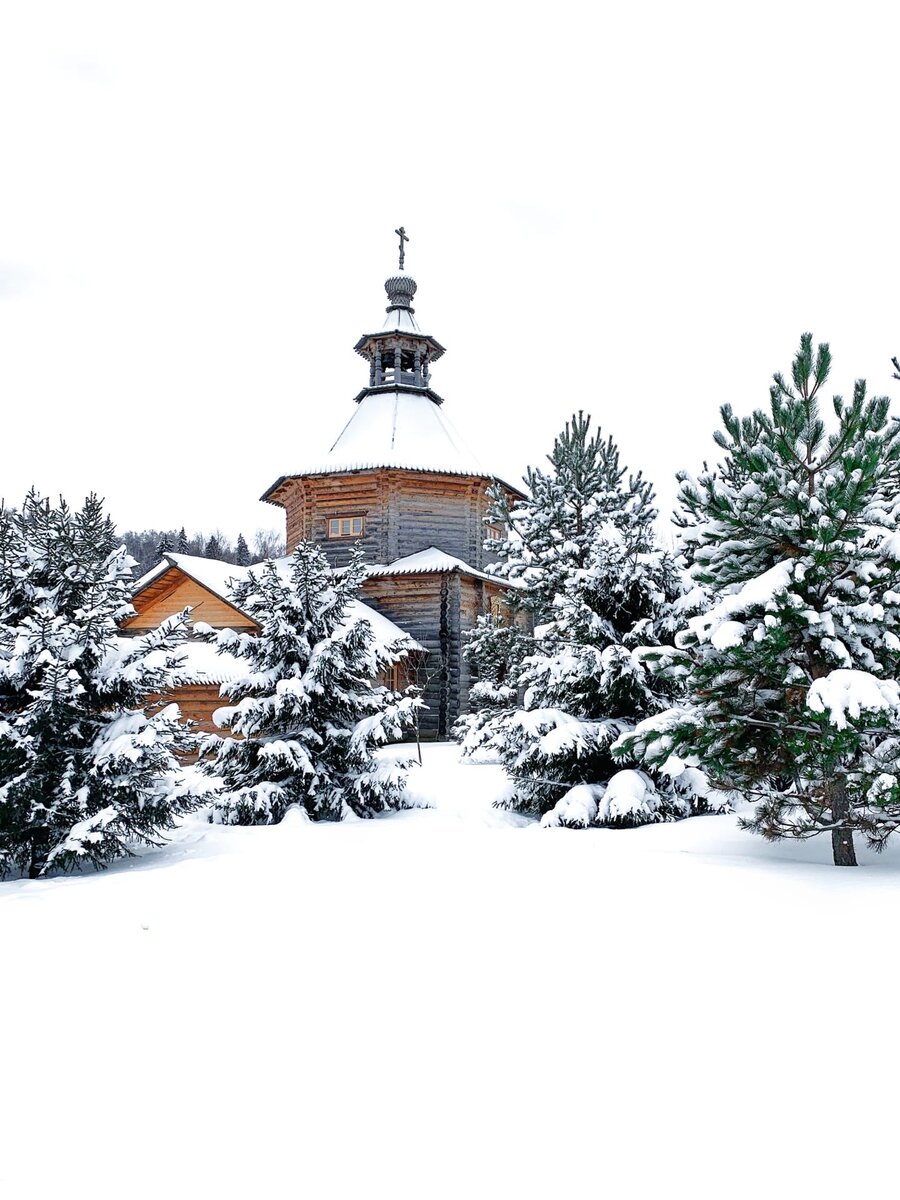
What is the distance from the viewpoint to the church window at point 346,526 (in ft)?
94.7

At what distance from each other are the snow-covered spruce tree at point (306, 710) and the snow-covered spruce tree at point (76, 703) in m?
2.22

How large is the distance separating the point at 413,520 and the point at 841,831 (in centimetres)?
2212

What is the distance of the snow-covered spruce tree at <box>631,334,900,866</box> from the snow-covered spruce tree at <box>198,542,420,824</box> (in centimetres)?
552

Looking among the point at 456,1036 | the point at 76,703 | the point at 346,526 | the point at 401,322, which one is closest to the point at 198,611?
the point at 346,526

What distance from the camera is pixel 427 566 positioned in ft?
88.2

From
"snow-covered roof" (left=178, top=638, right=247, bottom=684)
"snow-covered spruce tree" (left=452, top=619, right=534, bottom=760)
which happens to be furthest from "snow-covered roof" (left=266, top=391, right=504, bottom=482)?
"snow-covered roof" (left=178, top=638, right=247, bottom=684)

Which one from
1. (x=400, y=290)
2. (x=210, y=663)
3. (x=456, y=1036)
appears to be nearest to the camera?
(x=456, y=1036)

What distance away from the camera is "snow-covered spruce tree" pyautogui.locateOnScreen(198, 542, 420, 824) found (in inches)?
489

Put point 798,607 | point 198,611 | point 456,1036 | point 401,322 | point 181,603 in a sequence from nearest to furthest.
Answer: point 456,1036
point 798,607
point 198,611
point 181,603
point 401,322

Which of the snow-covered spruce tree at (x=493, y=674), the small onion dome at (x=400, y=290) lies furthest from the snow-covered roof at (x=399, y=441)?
the snow-covered spruce tree at (x=493, y=674)

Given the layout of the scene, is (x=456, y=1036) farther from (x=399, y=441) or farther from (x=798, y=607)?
(x=399, y=441)

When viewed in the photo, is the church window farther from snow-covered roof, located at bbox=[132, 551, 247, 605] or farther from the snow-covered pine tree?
the snow-covered pine tree

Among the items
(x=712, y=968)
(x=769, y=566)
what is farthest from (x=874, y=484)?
(x=712, y=968)

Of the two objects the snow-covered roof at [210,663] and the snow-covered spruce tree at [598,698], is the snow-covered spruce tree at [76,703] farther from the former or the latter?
the snow-covered roof at [210,663]
